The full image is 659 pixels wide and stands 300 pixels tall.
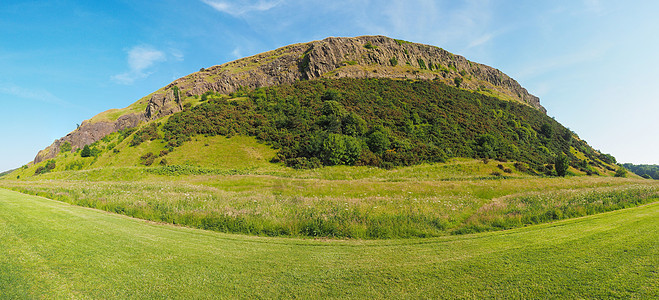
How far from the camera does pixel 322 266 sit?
5652 mm

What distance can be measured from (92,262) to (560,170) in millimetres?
70502

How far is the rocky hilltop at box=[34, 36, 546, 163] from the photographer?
86562mm

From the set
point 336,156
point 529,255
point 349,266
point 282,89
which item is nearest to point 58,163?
point 282,89

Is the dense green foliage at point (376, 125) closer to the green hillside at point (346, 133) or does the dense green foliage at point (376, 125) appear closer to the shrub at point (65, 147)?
the green hillside at point (346, 133)

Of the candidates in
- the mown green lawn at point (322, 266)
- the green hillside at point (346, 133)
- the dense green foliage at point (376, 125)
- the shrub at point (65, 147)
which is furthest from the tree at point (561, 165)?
the shrub at point (65, 147)

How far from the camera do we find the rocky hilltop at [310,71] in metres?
86.6

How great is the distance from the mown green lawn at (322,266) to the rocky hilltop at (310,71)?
83.8 m

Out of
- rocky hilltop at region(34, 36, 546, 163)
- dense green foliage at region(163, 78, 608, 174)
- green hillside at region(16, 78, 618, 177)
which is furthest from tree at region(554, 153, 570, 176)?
rocky hilltop at region(34, 36, 546, 163)

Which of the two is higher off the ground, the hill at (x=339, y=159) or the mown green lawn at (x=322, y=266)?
the hill at (x=339, y=159)

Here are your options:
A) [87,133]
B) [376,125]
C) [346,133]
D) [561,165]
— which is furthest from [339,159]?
[87,133]

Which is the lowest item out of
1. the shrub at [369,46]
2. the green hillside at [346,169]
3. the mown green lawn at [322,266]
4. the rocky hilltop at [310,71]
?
the mown green lawn at [322,266]

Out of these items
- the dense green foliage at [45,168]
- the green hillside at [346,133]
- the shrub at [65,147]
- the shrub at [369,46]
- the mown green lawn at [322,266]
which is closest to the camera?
the mown green lawn at [322,266]

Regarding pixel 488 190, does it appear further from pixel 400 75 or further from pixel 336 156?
pixel 400 75

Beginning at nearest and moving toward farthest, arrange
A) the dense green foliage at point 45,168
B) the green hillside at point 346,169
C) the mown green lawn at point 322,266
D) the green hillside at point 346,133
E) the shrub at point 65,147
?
the mown green lawn at point 322,266, the green hillside at point 346,169, the green hillside at point 346,133, the dense green foliage at point 45,168, the shrub at point 65,147
